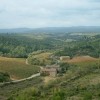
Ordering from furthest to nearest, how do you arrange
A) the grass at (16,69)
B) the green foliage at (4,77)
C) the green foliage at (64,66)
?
the green foliage at (64,66) → the grass at (16,69) → the green foliage at (4,77)

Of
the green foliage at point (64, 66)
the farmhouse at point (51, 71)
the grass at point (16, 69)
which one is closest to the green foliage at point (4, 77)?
the grass at point (16, 69)

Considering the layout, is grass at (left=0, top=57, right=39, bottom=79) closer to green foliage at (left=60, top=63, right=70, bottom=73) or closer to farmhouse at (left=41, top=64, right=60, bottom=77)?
farmhouse at (left=41, top=64, right=60, bottom=77)

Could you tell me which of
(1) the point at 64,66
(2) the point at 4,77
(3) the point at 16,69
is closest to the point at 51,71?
(1) the point at 64,66

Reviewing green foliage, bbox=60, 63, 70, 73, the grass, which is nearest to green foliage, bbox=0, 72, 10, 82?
the grass

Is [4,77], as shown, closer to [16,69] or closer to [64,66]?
[16,69]

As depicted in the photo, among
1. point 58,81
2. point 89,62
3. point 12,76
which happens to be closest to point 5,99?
point 58,81

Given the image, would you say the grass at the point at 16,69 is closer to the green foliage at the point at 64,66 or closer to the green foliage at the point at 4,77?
the green foliage at the point at 4,77

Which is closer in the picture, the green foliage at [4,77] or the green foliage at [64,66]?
the green foliage at [4,77]

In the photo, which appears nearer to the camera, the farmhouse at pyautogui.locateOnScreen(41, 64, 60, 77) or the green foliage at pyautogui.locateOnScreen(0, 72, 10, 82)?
the green foliage at pyautogui.locateOnScreen(0, 72, 10, 82)

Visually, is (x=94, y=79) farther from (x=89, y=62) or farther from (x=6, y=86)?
(x=89, y=62)

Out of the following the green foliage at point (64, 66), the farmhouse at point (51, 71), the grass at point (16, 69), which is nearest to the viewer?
the grass at point (16, 69)

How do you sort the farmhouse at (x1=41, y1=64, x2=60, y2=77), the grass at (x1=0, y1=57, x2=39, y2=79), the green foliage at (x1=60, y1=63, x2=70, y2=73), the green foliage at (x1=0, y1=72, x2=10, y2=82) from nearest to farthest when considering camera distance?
the green foliage at (x1=0, y1=72, x2=10, y2=82)
the grass at (x1=0, y1=57, x2=39, y2=79)
the farmhouse at (x1=41, y1=64, x2=60, y2=77)
the green foliage at (x1=60, y1=63, x2=70, y2=73)
